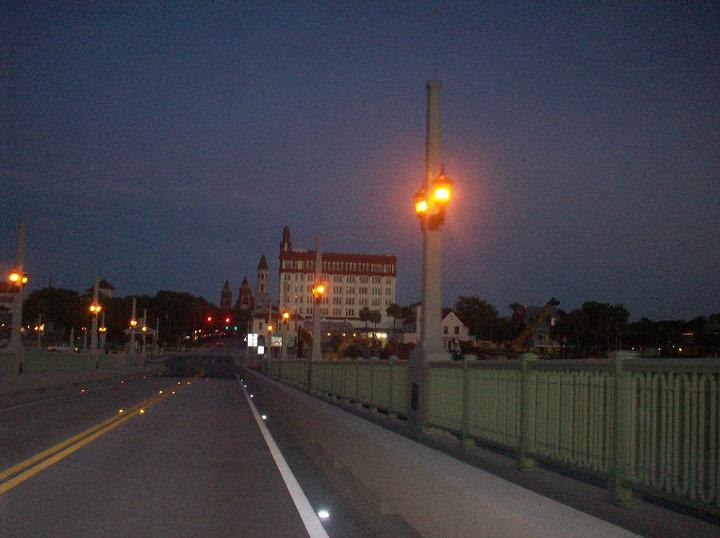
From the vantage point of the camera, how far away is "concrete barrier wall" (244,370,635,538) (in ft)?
17.1

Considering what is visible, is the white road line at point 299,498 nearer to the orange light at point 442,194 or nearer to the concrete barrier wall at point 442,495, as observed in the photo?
the concrete barrier wall at point 442,495

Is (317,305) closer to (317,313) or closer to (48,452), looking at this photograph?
(317,313)

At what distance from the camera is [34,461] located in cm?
1409

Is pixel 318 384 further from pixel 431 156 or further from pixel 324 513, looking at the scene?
pixel 324 513

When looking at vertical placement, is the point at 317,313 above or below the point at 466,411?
above

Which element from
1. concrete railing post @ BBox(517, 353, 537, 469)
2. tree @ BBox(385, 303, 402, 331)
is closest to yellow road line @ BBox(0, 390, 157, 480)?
concrete railing post @ BBox(517, 353, 537, 469)

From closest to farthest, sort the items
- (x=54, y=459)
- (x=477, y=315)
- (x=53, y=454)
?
(x=54, y=459) → (x=53, y=454) → (x=477, y=315)

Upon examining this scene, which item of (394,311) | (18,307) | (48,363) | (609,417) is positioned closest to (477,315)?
(394,311)

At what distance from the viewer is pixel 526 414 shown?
9234 mm

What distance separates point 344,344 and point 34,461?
2500 inches

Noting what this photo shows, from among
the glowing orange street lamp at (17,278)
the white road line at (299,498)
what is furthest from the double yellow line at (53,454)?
the glowing orange street lamp at (17,278)

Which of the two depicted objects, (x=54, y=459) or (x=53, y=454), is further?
(x=53, y=454)

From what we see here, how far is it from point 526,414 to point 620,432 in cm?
233

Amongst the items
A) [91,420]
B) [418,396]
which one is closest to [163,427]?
[91,420]
